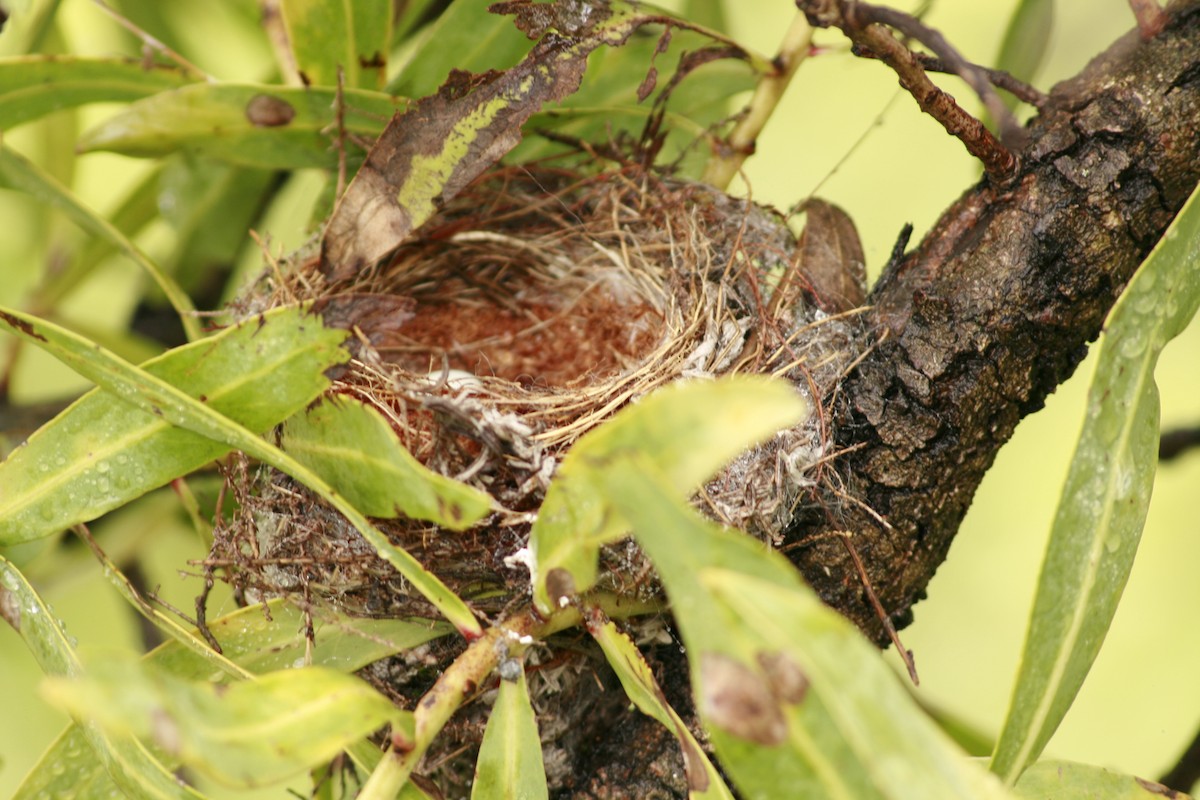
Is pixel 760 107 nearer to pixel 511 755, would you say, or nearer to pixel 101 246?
pixel 511 755

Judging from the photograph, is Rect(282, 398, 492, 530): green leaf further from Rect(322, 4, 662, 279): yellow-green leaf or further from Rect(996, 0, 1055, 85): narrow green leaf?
Rect(996, 0, 1055, 85): narrow green leaf

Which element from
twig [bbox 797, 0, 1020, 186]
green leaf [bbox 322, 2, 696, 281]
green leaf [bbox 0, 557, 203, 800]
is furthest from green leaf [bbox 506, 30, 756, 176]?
green leaf [bbox 0, 557, 203, 800]

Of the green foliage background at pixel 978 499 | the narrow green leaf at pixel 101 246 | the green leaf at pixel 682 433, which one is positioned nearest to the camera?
the green leaf at pixel 682 433

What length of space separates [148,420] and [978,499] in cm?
154

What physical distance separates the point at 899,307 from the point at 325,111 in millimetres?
589

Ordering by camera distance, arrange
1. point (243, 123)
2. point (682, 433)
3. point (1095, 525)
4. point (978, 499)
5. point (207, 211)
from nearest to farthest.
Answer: point (682, 433)
point (1095, 525)
point (243, 123)
point (207, 211)
point (978, 499)

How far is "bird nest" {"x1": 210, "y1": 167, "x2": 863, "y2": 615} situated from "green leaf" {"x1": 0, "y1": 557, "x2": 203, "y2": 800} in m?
0.16

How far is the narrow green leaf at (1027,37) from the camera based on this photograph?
44.6 inches

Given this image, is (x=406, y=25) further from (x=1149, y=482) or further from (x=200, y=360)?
(x=1149, y=482)

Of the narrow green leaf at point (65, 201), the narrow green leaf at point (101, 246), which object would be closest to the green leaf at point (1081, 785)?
the narrow green leaf at point (65, 201)

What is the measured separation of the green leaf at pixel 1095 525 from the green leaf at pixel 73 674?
548 millimetres

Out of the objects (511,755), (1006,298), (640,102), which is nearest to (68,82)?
(640,102)

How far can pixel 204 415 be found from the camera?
0.70 meters

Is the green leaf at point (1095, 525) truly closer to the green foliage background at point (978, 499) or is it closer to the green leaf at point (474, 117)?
the green leaf at point (474, 117)
